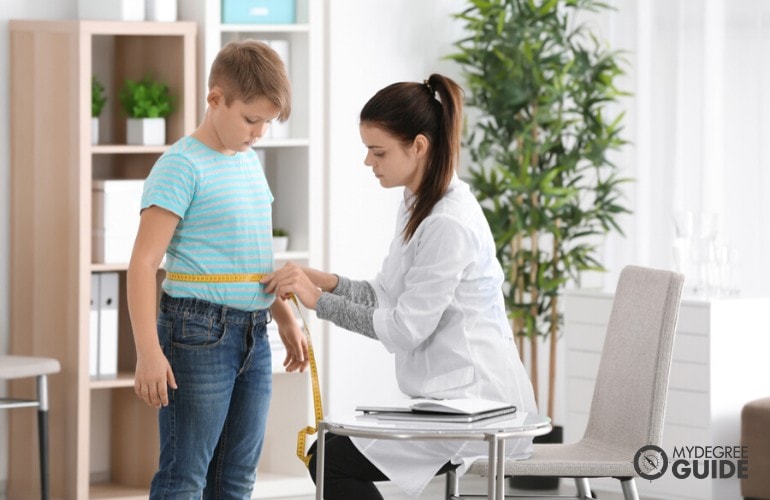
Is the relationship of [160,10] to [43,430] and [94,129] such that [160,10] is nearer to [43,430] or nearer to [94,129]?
[94,129]

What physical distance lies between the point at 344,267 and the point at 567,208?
88cm

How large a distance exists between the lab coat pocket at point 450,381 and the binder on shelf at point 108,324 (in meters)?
1.97

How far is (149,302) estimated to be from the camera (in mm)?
2752

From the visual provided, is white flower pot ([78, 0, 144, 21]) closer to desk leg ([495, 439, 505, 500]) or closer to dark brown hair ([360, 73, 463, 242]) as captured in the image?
dark brown hair ([360, 73, 463, 242])

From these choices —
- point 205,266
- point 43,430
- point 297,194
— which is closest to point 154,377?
point 205,266

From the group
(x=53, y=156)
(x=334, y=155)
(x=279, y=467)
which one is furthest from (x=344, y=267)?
(x=53, y=156)

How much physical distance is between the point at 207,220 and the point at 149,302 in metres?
0.20

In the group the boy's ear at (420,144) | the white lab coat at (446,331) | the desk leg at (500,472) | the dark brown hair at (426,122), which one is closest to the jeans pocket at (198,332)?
the white lab coat at (446,331)

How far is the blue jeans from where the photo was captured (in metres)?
2.80

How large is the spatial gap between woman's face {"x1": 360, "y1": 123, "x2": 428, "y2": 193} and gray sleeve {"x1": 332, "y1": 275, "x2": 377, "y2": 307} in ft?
1.03

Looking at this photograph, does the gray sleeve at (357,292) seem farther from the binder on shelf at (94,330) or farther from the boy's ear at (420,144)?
the binder on shelf at (94,330)

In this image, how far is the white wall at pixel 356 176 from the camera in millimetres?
4797

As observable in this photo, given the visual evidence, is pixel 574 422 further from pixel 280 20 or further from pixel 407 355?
pixel 407 355

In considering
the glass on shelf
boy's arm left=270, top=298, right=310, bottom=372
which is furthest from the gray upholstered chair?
the glass on shelf
